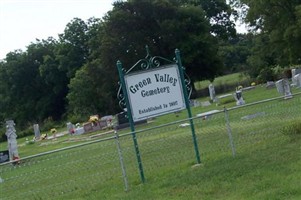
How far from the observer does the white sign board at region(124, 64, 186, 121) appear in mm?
10281

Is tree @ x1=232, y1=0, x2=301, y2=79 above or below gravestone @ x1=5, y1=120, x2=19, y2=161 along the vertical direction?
above

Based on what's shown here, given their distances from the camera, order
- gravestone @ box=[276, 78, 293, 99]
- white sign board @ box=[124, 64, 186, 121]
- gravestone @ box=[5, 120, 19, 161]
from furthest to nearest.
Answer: gravestone @ box=[276, 78, 293, 99] < gravestone @ box=[5, 120, 19, 161] < white sign board @ box=[124, 64, 186, 121]

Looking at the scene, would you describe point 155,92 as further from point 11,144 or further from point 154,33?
point 154,33

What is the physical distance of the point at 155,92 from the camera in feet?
34.4

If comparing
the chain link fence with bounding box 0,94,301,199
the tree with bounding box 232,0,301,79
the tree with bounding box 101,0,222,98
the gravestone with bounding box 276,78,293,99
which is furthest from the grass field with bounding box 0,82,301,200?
the tree with bounding box 101,0,222,98

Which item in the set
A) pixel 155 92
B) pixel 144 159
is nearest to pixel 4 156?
pixel 144 159

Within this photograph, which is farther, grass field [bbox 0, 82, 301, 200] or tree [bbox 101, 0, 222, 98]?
tree [bbox 101, 0, 222, 98]

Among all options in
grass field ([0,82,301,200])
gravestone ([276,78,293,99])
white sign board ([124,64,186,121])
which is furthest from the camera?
gravestone ([276,78,293,99])

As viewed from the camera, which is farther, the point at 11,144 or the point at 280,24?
the point at 280,24

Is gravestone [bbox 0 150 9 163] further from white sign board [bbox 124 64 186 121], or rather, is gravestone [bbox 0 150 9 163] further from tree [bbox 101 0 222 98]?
tree [bbox 101 0 222 98]

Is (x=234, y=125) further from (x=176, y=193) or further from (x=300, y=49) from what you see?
(x=300, y=49)

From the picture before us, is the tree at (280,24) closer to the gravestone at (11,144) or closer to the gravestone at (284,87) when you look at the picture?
the gravestone at (284,87)

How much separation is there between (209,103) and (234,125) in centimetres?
2060

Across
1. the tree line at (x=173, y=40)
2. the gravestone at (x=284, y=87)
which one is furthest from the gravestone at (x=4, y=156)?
the tree line at (x=173, y=40)
